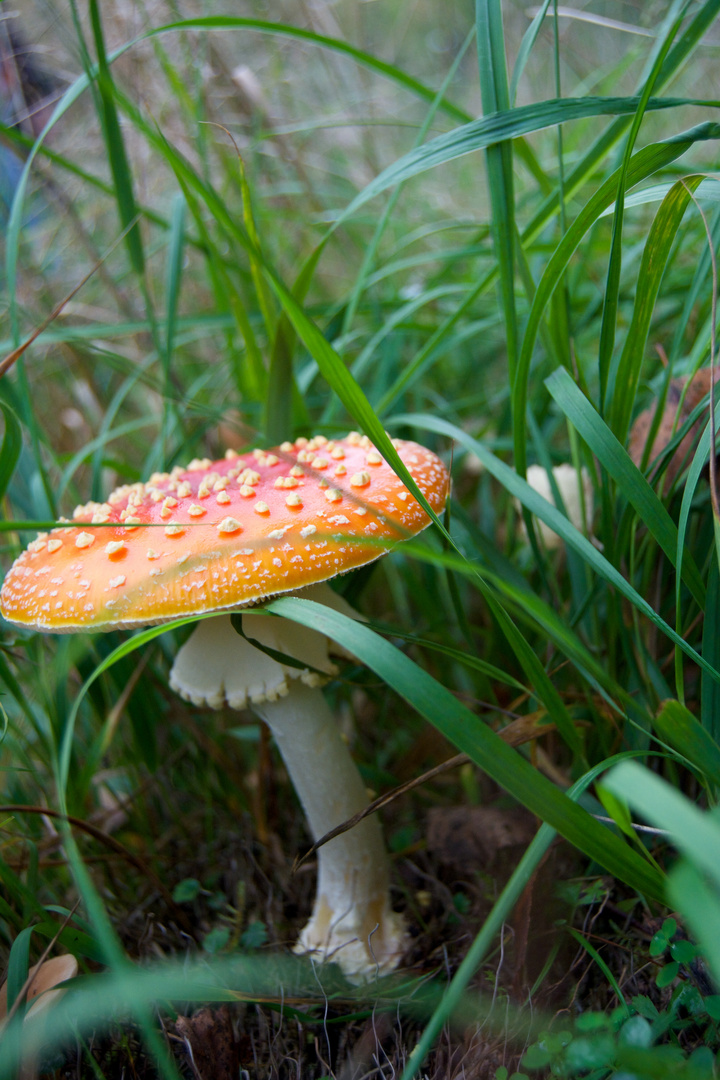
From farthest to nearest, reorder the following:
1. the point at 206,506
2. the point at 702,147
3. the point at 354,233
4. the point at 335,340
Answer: the point at 702,147 → the point at 354,233 → the point at 335,340 → the point at 206,506

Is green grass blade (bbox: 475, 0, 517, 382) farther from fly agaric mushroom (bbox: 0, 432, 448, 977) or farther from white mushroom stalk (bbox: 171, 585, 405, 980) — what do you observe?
white mushroom stalk (bbox: 171, 585, 405, 980)

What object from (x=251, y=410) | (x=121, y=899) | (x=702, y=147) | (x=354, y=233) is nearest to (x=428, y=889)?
(x=121, y=899)

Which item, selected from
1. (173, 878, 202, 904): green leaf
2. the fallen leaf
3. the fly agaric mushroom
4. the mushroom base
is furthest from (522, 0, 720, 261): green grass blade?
(173, 878, 202, 904): green leaf

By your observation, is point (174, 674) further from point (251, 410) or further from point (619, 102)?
point (619, 102)

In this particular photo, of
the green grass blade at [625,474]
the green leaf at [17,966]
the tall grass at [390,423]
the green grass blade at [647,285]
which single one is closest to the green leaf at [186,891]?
the tall grass at [390,423]

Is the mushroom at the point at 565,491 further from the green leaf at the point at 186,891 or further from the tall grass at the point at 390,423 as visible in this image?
the green leaf at the point at 186,891

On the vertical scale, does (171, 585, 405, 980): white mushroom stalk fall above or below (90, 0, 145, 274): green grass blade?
below

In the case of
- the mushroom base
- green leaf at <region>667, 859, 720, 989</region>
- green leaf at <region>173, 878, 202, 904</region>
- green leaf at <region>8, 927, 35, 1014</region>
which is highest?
green leaf at <region>667, 859, 720, 989</region>
